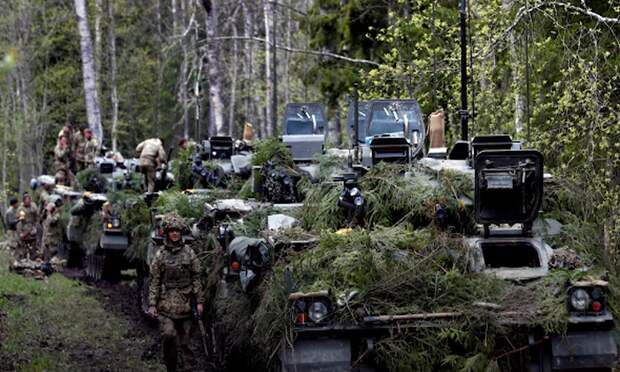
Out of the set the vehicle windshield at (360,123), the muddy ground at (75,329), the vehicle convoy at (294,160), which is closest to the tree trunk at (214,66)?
the muddy ground at (75,329)

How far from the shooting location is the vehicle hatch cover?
11930mm

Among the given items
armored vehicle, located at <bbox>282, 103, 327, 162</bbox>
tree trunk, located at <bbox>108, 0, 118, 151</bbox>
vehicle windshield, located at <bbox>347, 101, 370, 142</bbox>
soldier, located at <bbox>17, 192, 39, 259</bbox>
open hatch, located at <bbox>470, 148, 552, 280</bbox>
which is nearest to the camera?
open hatch, located at <bbox>470, 148, 552, 280</bbox>

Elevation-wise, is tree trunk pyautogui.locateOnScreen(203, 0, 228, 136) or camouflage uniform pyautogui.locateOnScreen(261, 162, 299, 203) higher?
tree trunk pyautogui.locateOnScreen(203, 0, 228, 136)

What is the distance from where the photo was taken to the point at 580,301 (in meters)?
10.6

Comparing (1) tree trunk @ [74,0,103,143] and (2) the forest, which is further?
(1) tree trunk @ [74,0,103,143]

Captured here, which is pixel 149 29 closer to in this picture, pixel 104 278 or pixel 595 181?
pixel 104 278

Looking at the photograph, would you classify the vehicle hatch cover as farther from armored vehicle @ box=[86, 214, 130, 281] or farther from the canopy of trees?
armored vehicle @ box=[86, 214, 130, 281]

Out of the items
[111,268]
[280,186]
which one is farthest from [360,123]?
[111,268]

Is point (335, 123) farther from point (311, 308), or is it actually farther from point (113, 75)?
point (311, 308)

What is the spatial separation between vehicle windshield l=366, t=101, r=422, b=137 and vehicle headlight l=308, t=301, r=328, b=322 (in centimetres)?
635

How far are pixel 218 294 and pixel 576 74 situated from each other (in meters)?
6.31

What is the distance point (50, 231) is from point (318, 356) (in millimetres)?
17263

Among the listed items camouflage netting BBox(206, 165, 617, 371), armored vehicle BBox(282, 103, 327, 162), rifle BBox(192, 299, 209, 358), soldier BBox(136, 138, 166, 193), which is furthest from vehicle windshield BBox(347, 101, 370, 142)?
Result: camouflage netting BBox(206, 165, 617, 371)

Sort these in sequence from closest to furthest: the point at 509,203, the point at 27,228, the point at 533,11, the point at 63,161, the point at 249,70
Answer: the point at 509,203
the point at 533,11
the point at 27,228
the point at 63,161
the point at 249,70
